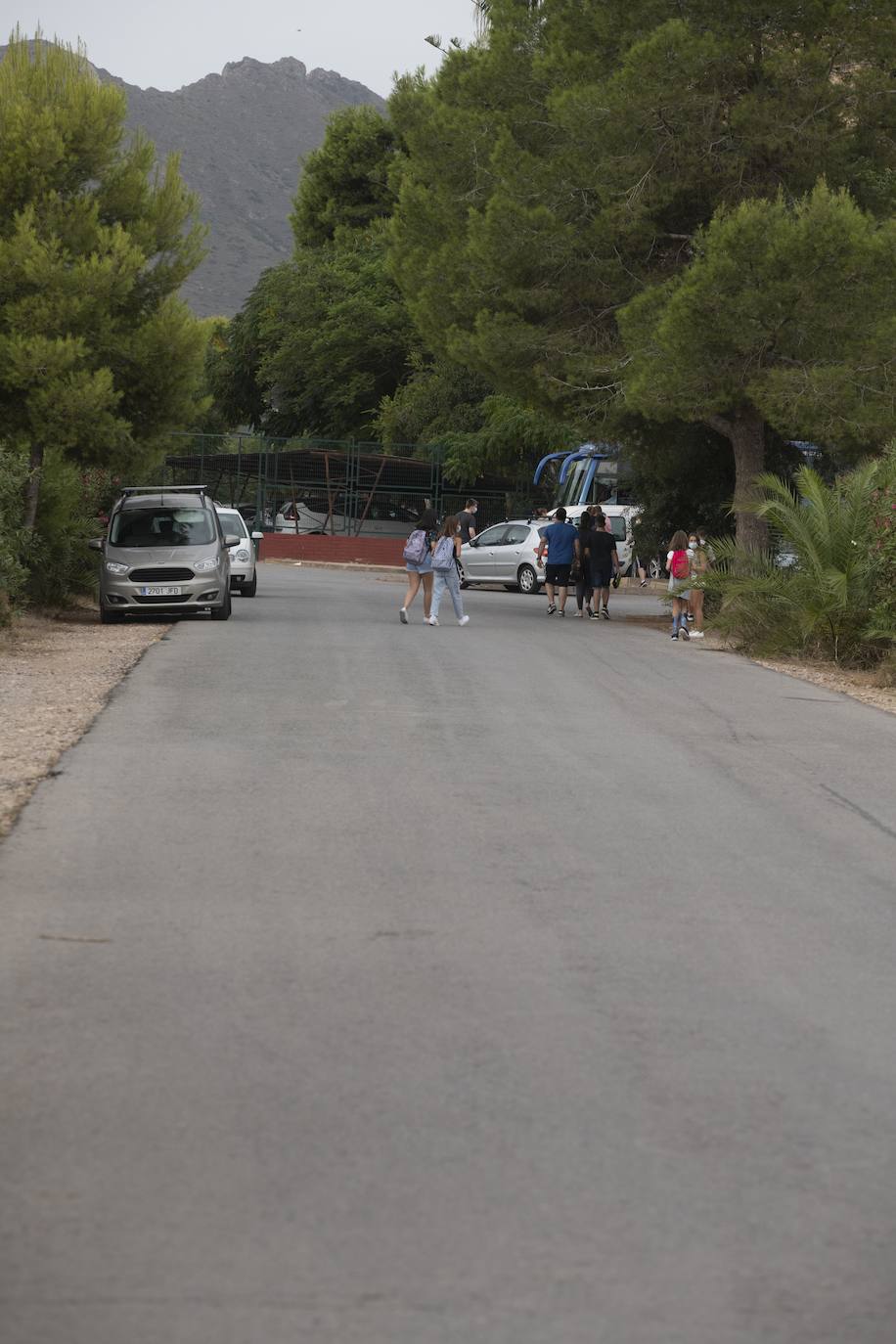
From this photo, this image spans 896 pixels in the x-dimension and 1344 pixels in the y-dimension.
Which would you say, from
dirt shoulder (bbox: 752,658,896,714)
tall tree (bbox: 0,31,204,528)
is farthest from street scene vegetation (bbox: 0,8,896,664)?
dirt shoulder (bbox: 752,658,896,714)

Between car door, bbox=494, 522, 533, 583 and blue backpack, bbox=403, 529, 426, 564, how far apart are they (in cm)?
1827

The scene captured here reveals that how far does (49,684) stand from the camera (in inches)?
608

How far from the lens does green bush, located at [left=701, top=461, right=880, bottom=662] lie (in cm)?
2038

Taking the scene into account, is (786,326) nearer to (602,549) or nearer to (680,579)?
(680,579)

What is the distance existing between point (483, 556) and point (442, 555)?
19.2 metres

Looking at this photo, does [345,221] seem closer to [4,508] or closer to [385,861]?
[4,508]

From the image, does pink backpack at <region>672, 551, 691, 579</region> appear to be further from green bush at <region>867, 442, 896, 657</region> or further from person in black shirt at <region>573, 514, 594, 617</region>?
green bush at <region>867, 442, 896, 657</region>

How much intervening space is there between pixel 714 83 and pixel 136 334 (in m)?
9.45

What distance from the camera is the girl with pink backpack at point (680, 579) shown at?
24344mm

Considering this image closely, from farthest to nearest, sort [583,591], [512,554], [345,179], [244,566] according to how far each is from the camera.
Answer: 1. [345,179]
2. [512,554]
3. [244,566]
4. [583,591]

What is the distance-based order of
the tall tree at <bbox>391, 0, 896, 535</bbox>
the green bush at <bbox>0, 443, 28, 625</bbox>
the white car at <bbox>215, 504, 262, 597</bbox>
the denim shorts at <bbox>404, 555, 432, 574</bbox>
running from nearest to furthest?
the green bush at <bbox>0, 443, 28, 625</bbox>
the denim shorts at <bbox>404, 555, 432, 574</bbox>
the tall tree at <bbox>391, 0, 896, 535</bbox>
the white car at <bbox>215, 504, 262, 597</bbox>

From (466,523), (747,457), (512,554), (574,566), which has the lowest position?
(512,554)

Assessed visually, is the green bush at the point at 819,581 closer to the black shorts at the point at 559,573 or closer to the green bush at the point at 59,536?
the black shorts at the point at 559,573

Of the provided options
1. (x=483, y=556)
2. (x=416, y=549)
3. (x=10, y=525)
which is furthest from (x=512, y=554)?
(x=10, y=525)
